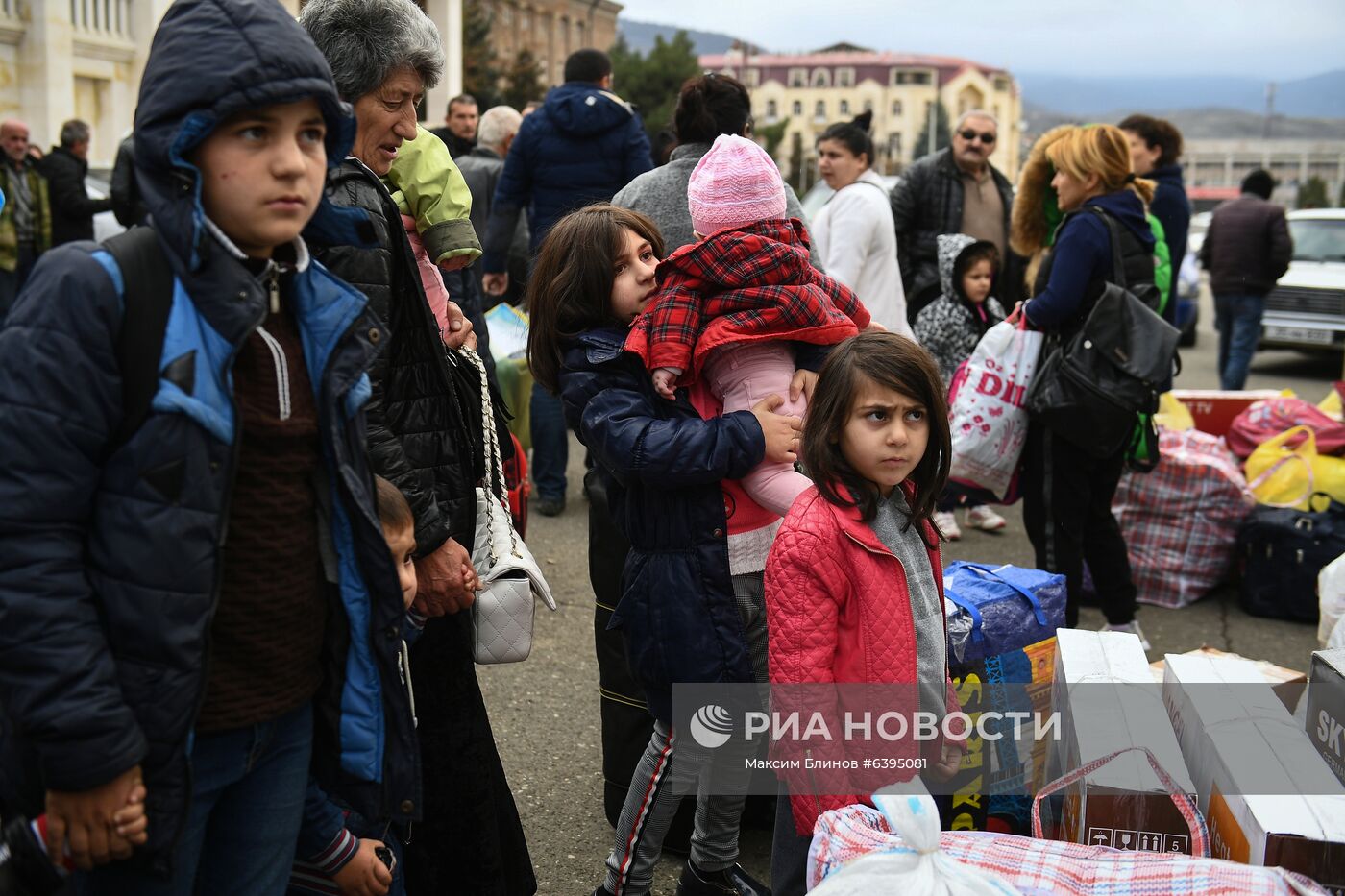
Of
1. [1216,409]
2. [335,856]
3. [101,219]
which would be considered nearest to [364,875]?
[335,856]

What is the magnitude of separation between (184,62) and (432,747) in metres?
1.64

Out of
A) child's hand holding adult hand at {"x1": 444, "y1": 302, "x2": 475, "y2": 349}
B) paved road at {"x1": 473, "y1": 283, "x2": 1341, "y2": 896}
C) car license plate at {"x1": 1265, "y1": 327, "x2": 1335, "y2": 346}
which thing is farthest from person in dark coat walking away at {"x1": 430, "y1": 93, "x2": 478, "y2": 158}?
car license plate at {"x1": 1265, "y1": 327, "x2": 1335, "y2": 346}

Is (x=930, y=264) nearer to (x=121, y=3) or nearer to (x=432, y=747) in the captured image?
(x=432, y=747)

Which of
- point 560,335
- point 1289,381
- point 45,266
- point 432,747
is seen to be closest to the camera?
point 45,266

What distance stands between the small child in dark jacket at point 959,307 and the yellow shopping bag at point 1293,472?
4.64 ft

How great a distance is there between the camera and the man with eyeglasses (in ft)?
22.8

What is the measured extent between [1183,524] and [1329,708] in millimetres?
3226

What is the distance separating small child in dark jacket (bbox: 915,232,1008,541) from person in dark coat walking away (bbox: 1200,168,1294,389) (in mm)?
5499

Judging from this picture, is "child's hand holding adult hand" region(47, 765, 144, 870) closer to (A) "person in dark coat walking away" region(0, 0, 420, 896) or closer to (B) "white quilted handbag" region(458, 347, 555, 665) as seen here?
(A) "person in dark coat walking away" region(0, 0, 420, 896)

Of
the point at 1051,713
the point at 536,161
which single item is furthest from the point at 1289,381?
the point at 1051,713

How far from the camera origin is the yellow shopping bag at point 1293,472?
6129 mm

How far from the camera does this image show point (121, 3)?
22453 millimetres

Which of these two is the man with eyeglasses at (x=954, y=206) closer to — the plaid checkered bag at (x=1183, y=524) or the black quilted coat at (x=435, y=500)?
the plaid checkered bag at (x=1183, y=524)

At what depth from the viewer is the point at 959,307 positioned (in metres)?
6.74
